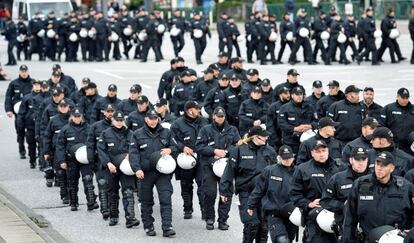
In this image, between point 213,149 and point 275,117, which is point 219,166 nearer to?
point 213,149

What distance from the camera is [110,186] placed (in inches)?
680

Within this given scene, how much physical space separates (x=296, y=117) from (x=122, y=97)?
13.9m

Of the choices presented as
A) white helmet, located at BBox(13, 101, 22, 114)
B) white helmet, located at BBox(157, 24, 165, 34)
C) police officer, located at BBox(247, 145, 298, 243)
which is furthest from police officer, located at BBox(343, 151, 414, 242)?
white helmet, located at BBox(157, 24, 165, 34)

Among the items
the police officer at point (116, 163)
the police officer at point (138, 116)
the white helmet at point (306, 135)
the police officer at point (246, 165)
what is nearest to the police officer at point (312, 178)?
the police officer at point (246, 165)

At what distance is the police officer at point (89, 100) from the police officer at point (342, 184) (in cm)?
903

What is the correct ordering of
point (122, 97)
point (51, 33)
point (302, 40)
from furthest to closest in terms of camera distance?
point (51, 33), point (302, 40), point (122, 97)

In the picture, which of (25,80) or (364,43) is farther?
(364,43)

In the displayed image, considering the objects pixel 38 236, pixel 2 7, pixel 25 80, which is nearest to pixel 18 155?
pixel 25 80

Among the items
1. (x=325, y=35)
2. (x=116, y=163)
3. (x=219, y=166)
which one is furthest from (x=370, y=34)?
(x=219, y=166)

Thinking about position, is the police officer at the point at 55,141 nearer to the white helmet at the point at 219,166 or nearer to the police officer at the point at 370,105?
the white helmet at the point at 219,166

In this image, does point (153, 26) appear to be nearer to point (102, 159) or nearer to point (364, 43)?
point (364, 43)

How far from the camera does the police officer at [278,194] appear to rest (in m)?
13.4

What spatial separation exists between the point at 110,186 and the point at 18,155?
25.4 ft

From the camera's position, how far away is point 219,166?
16.3 meters
